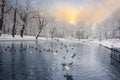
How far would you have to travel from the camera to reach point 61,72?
62.5 feet

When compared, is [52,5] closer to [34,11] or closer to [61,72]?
[34,11]

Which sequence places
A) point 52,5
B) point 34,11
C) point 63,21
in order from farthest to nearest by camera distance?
1. point 63,21
2. point 52,5
3. point 34,11

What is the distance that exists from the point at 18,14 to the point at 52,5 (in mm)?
24472

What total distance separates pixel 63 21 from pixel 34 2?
91.5 metres

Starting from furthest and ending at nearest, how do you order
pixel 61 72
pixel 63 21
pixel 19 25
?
pixel 63 21
pixel 19 25
pixel 61 72

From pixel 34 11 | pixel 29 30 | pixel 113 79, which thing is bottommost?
pixel 113 79

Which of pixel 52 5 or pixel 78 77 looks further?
pixel 52 5

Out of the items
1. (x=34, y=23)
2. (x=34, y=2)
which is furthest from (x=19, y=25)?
(x=34, y=23)

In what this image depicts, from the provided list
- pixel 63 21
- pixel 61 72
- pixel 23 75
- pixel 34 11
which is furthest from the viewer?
pixel 63 21

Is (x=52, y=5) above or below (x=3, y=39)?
above

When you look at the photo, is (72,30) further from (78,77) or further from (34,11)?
(78,77)

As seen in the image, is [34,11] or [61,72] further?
[34,11]

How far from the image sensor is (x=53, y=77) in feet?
55.9

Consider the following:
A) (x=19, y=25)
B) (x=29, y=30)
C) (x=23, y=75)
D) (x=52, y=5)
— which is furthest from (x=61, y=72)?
(x=29, y=30)
